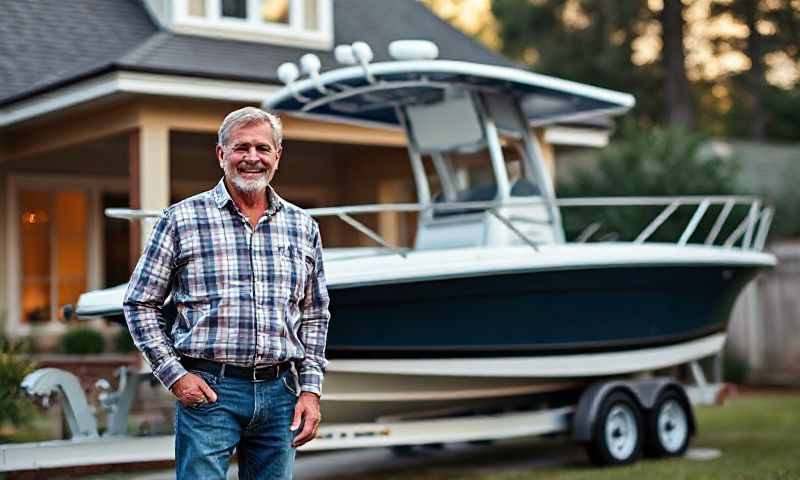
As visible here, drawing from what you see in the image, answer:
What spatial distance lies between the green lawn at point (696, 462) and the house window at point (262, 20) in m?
4.90

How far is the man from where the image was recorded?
438cm

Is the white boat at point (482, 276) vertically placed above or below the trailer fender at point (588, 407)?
above

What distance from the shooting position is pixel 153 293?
175 inches

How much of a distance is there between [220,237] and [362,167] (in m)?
10.9

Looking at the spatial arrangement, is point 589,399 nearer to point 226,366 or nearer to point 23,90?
point 226,366

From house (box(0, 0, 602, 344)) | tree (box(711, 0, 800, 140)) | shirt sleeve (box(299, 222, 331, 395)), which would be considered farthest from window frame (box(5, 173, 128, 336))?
tree (box(711, 0, 800, 140))

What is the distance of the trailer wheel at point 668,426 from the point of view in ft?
31.3

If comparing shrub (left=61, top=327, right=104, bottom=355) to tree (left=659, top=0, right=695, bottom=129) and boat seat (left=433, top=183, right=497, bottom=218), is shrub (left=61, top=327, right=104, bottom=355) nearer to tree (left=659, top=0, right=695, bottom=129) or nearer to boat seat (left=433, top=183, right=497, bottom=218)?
boat seat (left=433, top=183, right=497, bottom=218)

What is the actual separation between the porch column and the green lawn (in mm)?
3113

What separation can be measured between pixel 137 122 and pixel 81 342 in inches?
125

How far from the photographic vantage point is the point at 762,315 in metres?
16.4

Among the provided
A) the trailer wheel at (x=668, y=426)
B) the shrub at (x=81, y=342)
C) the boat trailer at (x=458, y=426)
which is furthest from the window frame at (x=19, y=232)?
the trailer wheel at (x=668, y=426)

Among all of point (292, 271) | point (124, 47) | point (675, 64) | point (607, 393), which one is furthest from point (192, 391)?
point (675, 64)

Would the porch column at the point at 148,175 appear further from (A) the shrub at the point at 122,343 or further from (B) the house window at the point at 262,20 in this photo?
(A) the shrub at the point at 122,343
